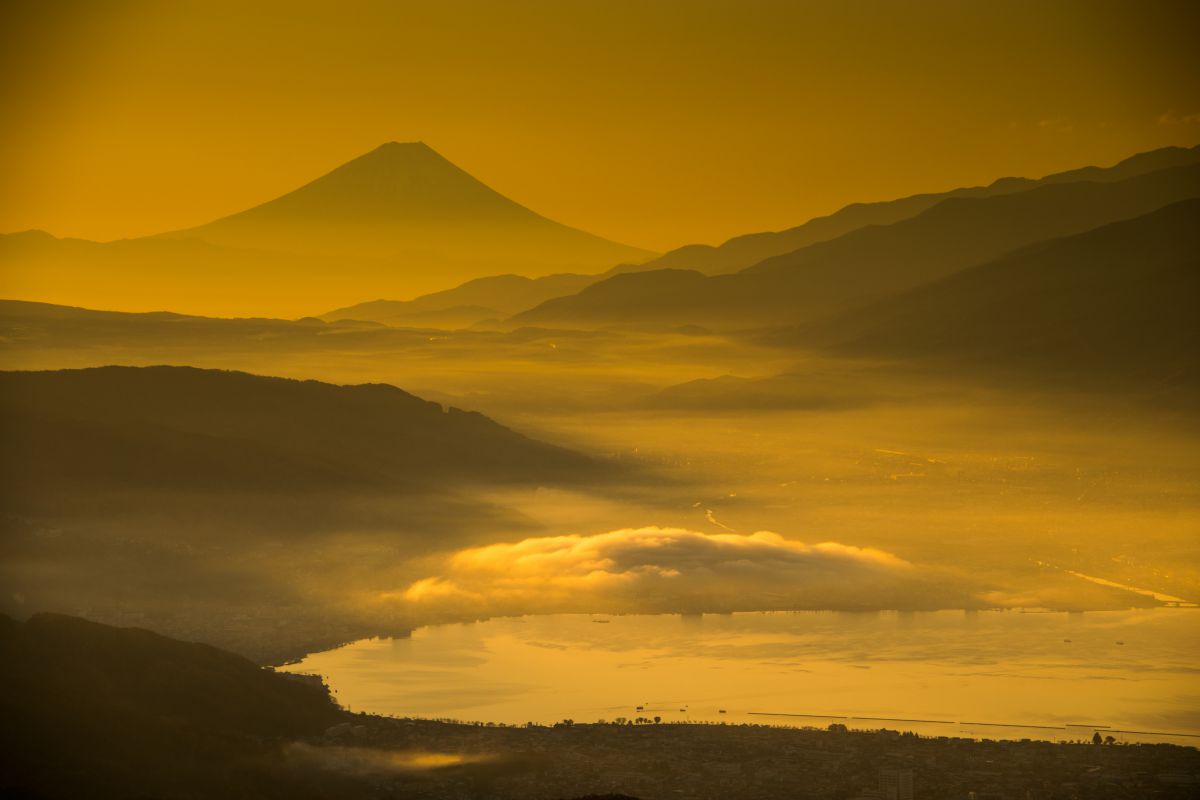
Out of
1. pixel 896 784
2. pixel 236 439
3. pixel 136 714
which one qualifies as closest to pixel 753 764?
pixel 896 784

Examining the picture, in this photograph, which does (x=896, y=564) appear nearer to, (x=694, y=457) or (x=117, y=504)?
(x=117, y=504)

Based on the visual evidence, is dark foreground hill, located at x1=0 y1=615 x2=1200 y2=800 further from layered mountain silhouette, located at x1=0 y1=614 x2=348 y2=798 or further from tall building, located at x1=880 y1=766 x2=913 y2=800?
tall building, located at x1=880 y1=766 x2=913 y2=800

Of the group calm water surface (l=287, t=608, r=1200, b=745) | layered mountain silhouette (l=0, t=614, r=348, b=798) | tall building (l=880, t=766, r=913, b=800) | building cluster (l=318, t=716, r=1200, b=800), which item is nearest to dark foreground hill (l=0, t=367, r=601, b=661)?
calm water surface (l=287, t=608, r=1200, b=745)

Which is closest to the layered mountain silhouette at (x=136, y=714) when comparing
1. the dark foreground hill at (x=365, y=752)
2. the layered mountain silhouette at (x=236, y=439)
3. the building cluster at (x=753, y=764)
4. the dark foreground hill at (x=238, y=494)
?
the dark foreground hill at (x=365, y=752)

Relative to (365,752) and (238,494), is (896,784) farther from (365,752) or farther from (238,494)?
(238,494)

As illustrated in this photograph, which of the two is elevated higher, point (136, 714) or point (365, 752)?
point (136, 714)

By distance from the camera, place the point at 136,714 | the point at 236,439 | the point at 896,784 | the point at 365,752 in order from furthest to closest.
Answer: the point at 236,439 < the point at 365,752 < the point at 136,714 < the point at 896,784

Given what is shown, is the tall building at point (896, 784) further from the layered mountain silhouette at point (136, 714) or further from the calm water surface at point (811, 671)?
the layered mountain silhouette at point (136, 714)
